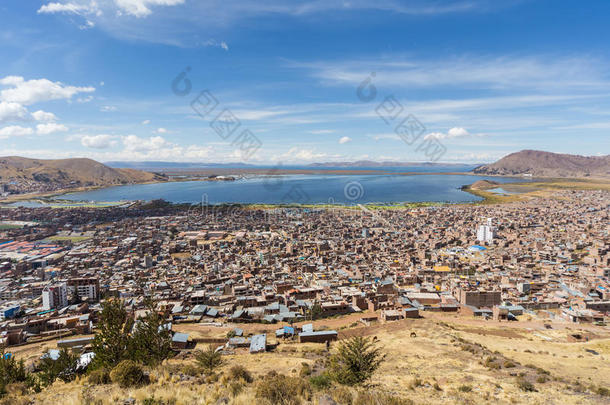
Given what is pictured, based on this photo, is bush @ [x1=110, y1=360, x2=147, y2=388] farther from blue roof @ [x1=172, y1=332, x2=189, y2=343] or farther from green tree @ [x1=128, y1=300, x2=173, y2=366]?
blue roof @ [x1=172, y1=332, x2=189, y2=343]

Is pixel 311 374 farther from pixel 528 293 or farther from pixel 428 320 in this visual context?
pixel 528 293

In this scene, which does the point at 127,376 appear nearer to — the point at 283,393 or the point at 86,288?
the point at 283,393

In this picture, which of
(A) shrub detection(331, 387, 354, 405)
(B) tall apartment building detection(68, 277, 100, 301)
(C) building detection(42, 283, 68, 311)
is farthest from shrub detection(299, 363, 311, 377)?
(C) building detection(42, 283, 68, 311)

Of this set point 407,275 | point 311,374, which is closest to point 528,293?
point 407,275

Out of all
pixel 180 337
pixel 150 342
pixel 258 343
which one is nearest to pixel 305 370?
pixel 258 343

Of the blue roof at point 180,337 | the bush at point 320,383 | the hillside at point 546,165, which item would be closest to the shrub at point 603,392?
the bush at point 320,383

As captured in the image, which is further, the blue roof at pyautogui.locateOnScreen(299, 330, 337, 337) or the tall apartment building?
the tall apartment building
